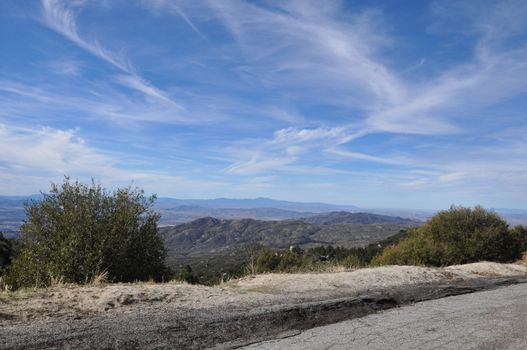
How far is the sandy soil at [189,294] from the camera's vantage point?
24.2 feet

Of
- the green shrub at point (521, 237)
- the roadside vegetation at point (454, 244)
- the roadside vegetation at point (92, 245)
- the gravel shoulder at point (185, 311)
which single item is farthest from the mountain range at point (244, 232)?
the gravel shoulder at point (185, 311)

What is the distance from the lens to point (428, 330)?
25.2ft

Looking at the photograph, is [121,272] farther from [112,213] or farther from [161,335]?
[161,335]

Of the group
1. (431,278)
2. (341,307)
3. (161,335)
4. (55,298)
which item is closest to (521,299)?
(431,278)

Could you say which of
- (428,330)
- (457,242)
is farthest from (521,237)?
(428,330)

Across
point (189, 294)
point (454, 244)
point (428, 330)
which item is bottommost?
point (428, 330)

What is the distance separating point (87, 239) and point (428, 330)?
9.10m

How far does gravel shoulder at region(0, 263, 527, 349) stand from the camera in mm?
6199

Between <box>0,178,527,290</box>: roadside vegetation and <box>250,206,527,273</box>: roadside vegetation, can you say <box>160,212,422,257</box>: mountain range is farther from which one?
<box>0,178,527,290</box>: roadside vegetation

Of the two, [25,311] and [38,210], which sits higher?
[38,210]

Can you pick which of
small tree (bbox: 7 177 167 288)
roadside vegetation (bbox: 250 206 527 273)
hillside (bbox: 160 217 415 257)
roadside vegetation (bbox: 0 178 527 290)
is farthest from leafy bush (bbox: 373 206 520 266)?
hillside (bbox: 160 217 415 257)

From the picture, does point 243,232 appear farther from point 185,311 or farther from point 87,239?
point 185,311

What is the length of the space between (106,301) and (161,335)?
197 cm

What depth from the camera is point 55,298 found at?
796 centimetres
